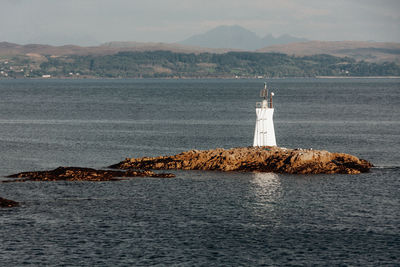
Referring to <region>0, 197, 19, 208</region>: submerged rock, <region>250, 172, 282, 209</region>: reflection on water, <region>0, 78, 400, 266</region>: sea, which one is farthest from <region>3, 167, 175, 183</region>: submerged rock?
<region>0, 197, 19, 208</region>: submerged rock

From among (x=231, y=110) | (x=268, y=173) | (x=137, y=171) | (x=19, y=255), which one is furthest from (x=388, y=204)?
(x=231, y=110)

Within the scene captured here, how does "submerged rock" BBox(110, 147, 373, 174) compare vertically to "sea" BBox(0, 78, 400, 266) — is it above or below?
above

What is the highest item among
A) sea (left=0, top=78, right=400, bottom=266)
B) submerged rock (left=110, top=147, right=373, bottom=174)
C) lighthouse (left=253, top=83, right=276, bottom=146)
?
lighthouse (left=253, top=83, right=276, bottom=146)

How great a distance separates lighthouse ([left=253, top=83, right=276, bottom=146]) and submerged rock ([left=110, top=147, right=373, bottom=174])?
1.25 meters

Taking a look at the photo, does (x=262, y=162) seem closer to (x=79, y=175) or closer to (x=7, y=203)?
(x=79, y=175)

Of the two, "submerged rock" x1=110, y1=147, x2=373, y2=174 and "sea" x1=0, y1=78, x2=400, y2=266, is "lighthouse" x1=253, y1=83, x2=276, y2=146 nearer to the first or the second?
"submerged rock" x1=110, y1=147, x2=373, y2=174

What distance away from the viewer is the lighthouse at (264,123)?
60500 millimetres

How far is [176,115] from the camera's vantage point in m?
127

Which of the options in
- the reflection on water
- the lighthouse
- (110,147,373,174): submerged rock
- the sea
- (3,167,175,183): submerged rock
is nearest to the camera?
the sea

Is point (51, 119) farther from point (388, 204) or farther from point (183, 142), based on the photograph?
point (388, 204)

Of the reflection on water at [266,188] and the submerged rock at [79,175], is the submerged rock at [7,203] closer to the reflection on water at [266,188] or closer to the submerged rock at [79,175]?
the submerged rock at [79,175]

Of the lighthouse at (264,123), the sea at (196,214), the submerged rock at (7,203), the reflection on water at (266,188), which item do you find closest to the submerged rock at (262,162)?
the lighthouse at (264,123)

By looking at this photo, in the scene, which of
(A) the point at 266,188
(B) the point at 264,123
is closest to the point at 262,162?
(B) the point at 264,123

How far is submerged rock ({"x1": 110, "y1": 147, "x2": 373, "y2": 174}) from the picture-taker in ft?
188
